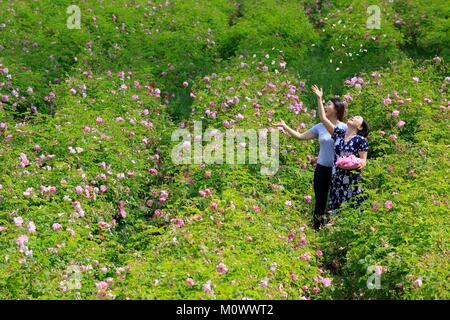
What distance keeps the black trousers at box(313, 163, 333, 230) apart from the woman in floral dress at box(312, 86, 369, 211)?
0.11 m

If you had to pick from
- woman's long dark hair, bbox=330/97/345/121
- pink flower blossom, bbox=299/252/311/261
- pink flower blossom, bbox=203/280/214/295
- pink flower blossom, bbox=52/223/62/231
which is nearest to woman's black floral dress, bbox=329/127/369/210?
woman's long dark hair, bbox=330/97/345/121

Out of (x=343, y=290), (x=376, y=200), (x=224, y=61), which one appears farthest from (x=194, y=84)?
(x=343, y=290)

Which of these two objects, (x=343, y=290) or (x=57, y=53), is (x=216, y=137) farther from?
(x=57, y=53)

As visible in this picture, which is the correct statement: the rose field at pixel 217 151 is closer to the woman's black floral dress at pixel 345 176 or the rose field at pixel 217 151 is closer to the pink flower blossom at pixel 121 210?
the pink flower blossom at pixel 121 210

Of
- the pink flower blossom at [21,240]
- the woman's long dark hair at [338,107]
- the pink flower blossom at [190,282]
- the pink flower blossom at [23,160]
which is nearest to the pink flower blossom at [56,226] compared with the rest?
the pink flower blossom at [21,240]

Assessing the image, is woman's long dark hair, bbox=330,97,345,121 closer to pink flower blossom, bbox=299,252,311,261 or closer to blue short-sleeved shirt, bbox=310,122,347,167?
blue short-sleeved shirt, bbox=310,122,347,167

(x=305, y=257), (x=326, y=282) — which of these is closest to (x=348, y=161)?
(x=305, y=257)

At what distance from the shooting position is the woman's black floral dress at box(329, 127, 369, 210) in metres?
8.07

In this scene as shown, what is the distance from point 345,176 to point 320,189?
37 cm

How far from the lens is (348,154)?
805 centimetres

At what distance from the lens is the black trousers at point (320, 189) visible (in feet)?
27.5

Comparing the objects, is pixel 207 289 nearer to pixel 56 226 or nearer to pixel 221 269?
pixel 221 269
